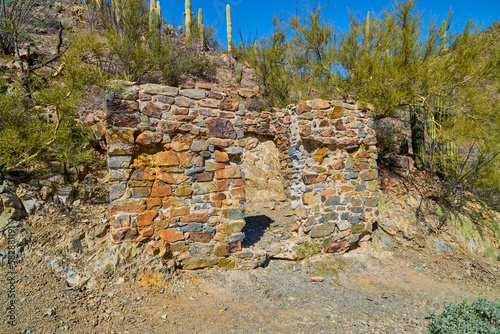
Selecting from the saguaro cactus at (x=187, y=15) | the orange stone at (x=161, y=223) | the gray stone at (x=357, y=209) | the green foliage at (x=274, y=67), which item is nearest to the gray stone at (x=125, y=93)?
the orange stone at (x=161, y=223)

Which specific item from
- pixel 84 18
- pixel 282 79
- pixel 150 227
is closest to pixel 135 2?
pixel 84 18

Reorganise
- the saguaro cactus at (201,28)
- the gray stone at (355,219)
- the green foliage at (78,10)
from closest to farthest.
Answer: the gray stone at (355,219), the green foliage at (78,10), the saguaro cactus at (201,28)

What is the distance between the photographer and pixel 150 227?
368 centimetres

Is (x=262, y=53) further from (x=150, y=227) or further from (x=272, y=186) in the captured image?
(x=150, y=227)

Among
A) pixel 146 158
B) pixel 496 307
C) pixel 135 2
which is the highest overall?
pixel 135 2

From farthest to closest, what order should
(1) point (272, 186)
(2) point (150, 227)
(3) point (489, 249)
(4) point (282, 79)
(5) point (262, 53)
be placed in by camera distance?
(5) point (262, 53) < (4) point (282, 79) < (1) point (272, 186) < (3) point (489, 249) < (2) point (150, 227)

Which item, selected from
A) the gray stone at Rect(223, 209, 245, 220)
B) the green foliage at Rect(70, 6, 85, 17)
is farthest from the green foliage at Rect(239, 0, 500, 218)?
the green foliage at Rect(70, 6, 85, 17)

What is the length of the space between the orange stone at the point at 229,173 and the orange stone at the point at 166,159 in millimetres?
631

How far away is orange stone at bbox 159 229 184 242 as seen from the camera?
3.75 m

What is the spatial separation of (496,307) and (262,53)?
9936 mm

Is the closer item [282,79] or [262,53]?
[282,79]

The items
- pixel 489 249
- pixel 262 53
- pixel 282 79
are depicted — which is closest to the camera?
pixel 489 249

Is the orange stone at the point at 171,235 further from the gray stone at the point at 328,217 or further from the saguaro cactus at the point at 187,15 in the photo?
the saguaro cactus at the point at 187,15

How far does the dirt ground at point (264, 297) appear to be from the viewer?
268cm
